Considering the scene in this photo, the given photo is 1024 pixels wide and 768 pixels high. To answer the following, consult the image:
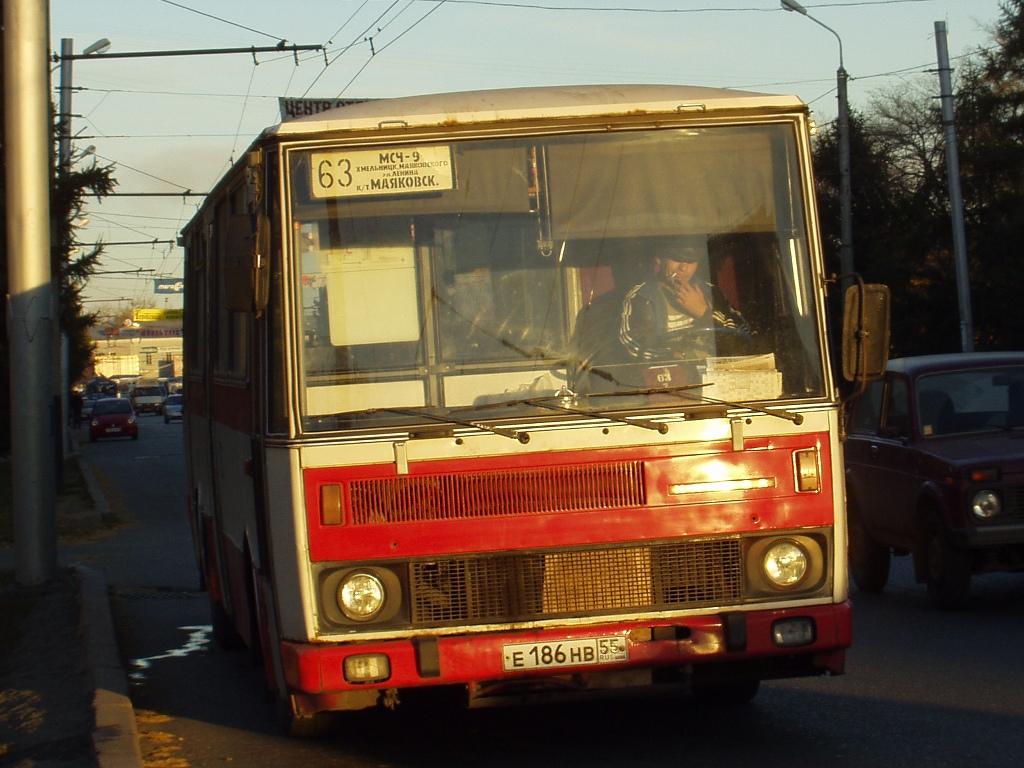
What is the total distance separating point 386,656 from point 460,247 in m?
1.54

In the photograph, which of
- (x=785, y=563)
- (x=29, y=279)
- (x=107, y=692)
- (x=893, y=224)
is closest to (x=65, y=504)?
(x=29, y=279)

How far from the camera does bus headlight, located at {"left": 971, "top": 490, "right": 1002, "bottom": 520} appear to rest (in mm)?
9648

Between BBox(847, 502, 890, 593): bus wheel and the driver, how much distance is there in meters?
5.72

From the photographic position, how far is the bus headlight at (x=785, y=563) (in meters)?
5.65

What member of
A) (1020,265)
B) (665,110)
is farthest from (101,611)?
(1020,265)

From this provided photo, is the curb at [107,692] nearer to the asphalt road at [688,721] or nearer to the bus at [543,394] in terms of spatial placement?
the asphalt road at [688,721]

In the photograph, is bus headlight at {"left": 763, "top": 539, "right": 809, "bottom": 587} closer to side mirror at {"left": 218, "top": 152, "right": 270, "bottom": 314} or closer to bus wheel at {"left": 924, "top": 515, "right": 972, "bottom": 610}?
side mirror at {"left": 218, "top": 152, "right": 270, "bottom": 314}

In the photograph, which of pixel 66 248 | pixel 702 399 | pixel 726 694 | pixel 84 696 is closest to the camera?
pixel 702 399

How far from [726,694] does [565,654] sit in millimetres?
1749

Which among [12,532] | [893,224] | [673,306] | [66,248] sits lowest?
[12,532]

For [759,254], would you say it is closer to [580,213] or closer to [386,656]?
[580,213]

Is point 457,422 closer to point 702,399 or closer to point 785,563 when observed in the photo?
point 702,399

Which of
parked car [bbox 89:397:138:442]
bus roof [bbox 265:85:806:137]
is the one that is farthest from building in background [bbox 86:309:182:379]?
bus roof [bbox 265:85:806:137]

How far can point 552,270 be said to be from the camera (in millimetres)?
5645
